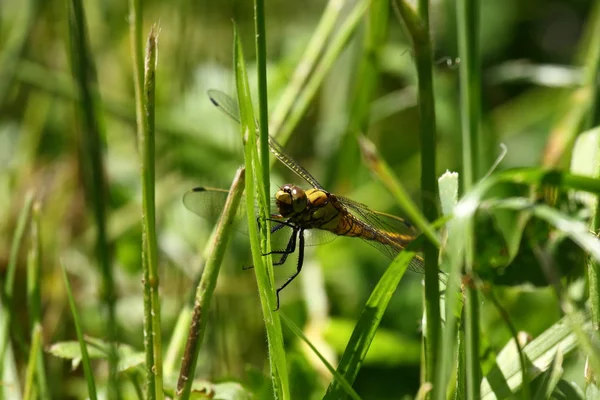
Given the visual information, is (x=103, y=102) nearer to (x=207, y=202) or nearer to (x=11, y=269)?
(x=207, y=202)

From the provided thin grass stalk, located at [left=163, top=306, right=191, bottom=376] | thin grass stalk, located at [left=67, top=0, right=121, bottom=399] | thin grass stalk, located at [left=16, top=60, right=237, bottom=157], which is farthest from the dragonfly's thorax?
thin grass stalk, located at [left=16, top=60, right=237, bottom=157]

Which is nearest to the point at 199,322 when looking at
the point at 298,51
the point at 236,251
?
the point at 236,251

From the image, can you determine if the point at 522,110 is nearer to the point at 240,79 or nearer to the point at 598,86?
the point at 598,86

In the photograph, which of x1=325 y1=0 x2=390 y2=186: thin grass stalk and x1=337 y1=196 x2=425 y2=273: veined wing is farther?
x1=325 y1=0 x2=390 y2=186: thin grass stalk

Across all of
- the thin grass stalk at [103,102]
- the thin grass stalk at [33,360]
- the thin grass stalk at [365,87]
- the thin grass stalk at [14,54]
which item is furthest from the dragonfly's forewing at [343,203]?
the thin grass stalk at [14,54]

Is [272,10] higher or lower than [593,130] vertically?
higher

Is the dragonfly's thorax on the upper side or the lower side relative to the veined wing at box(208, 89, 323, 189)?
lower

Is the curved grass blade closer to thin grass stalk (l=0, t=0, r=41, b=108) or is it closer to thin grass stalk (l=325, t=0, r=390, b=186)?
thin grass stalk (l=325, t=0, r=390, b=186)
